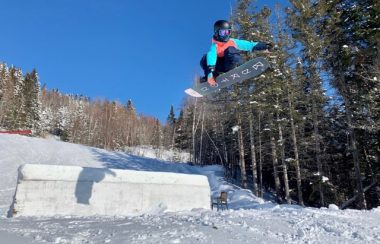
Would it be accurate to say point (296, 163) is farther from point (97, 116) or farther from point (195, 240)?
point (97, 116)

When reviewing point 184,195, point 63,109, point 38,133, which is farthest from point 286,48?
point 63,109

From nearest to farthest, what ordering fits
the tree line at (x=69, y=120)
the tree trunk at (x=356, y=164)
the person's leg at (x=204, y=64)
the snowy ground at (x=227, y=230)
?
the snowy ground at (x=227, y=230) → the person's leg at (x=204, y=64) → the tree trunk at (x=356, y=164) → the tree line at (x=69, y=120)

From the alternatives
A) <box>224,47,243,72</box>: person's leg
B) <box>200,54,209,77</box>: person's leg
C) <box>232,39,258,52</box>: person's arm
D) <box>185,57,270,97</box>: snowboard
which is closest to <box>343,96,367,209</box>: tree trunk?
<box>185,57,270,97</box>: snowboard

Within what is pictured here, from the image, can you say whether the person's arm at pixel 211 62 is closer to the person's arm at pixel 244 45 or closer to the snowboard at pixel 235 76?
the snowboard at pixel 235 76

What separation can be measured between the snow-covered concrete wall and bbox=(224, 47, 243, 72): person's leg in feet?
22.0

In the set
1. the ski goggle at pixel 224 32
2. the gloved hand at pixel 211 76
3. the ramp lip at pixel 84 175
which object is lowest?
the ramp lip at pixel 84 175

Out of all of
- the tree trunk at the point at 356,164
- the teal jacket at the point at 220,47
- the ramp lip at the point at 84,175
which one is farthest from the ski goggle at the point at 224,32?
the tree trunk at the point at 356,164

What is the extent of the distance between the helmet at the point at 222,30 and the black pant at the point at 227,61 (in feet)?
1.02

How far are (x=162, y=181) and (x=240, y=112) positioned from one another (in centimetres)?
840

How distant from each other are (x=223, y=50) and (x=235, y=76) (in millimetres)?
969

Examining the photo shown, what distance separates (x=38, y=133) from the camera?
54656 mm

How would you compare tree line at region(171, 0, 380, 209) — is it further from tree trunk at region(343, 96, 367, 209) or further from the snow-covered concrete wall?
the snow-covered concrete wall

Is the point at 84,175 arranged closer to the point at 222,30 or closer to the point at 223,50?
the point at 223,50

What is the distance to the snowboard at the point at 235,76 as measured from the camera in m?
8.40
